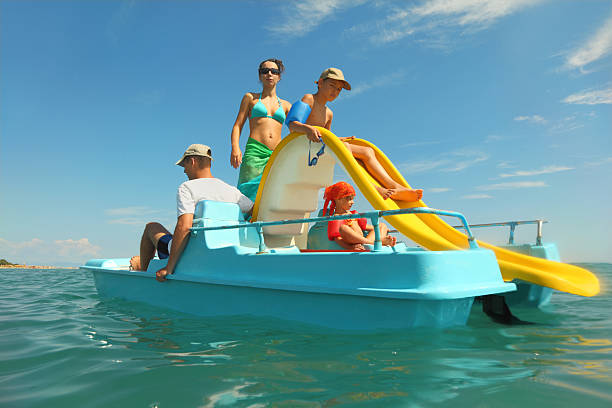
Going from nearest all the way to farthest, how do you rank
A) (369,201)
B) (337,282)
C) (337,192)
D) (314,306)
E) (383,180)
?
(337,282), (314,306), (369,201), (337,192), (383,180)

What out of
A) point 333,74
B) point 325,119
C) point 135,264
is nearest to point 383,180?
point 325,119

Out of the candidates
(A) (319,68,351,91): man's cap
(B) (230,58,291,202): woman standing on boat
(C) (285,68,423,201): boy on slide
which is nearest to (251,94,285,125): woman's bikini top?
(B) (230,58,291,202): woman standing on boat

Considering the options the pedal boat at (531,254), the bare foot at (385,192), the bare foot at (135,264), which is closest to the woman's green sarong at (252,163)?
the bare foot at (135,264)

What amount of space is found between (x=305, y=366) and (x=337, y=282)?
88cm

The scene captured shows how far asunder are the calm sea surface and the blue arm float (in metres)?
2.28

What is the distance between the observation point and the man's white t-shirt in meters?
4.95

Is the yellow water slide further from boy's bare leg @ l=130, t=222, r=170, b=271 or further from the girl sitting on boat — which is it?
boy's bare leg @ l=130, t=222, r=170, b=271

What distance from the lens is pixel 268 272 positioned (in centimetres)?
386

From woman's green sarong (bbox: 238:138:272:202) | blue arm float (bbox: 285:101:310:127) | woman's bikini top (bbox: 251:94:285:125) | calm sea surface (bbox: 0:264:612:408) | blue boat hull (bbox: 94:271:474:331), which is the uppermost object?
woman's bikini top (bbox: 251:94:285:125)

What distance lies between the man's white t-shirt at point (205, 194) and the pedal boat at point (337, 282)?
21cm

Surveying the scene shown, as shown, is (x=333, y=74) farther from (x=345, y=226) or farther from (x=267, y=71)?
(x=345, y=226)

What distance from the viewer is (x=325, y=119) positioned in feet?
16.8

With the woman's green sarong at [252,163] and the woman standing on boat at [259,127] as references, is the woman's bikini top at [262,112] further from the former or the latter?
the woman's green sarong at [252,163]

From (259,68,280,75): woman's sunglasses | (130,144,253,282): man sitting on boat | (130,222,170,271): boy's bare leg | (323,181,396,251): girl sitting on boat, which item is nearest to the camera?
(323,181,396,251): girl sitting on boat
